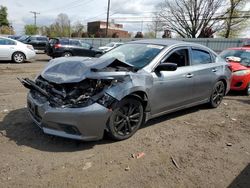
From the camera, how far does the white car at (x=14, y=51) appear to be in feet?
45.7

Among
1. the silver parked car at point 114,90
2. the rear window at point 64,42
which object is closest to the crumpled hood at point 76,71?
the silver parked car at point 114,90

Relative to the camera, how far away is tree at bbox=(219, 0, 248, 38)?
39.7 metres

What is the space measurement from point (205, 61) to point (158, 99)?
2.07 m

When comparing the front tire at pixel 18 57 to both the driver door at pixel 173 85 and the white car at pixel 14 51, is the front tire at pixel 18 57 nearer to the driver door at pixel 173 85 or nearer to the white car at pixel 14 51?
the white car at pixel 14 51

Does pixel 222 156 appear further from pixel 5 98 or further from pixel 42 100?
pixel 5 98

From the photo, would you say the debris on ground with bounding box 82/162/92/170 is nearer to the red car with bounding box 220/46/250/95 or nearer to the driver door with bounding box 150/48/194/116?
the driver door with bounding box 150/48/194/116

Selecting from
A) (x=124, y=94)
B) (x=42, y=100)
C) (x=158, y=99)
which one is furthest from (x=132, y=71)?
(x=42, y=100)

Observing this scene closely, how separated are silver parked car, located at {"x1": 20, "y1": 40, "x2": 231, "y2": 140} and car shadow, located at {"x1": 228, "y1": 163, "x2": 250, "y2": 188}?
1747 millimetres

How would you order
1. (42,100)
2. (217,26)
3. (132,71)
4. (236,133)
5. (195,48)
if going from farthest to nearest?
1. (217,26)
2. (195,48)
3. (236,133)
4. (132,71)
5. (42,100)

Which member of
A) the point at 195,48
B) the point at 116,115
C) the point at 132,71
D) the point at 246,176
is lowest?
the point at 246,176

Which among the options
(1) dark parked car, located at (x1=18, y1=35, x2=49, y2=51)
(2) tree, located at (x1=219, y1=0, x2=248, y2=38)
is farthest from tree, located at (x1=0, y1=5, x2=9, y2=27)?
(2) tree, located at (x1=219, y1=0, x2=248, y2=38)

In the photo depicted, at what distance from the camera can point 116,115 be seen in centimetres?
412

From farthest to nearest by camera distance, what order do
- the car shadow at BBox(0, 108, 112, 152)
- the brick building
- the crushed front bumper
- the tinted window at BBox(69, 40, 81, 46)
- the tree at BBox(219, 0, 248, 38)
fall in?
the brick building < the tree at BBox(219, 0, 248, 38) < the tinted window at BBox(69, 40, 81, 46) < the car shadow at BBox(0, 108, 112, 152) < the crushed front bumper

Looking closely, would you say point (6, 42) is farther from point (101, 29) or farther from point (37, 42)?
point (101, 29)
